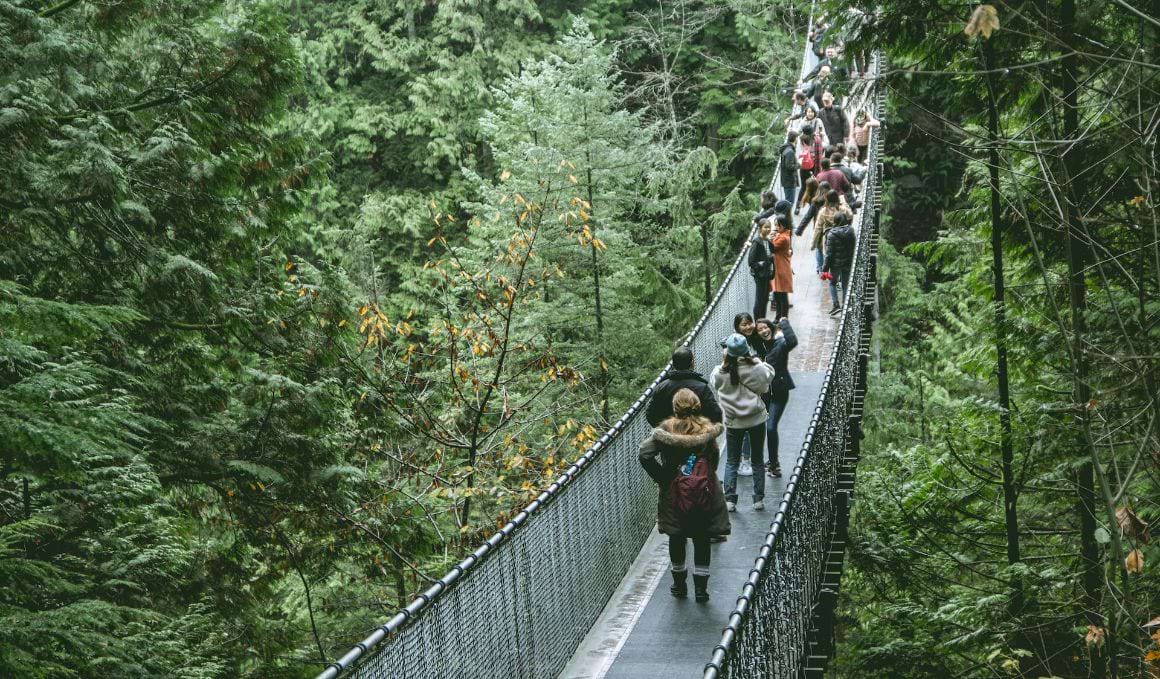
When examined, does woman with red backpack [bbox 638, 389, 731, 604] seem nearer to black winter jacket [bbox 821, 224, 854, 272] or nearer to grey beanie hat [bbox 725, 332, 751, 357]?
grey beanie hat [bbox 725, 332, 751, 357]

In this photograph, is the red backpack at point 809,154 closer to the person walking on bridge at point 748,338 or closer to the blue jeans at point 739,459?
the person walking on bridge at point 748,338

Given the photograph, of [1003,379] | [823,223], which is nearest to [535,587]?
[1003,379]

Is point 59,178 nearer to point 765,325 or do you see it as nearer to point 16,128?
point 16,128

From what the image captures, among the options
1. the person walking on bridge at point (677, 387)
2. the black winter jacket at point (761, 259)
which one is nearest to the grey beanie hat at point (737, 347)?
the person walking on bridge at point (677, 387)

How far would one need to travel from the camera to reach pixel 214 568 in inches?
380

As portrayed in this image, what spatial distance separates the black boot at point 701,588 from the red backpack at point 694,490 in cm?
65

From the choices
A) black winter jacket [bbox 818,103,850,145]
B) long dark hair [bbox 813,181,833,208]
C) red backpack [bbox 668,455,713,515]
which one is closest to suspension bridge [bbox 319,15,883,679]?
red backpack [bbox 668,455,713,515]

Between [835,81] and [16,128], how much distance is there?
220 inches

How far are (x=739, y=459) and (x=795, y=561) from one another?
2205 mm

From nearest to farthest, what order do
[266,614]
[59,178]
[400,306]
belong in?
[59,178] < [266,614] < [400,306]

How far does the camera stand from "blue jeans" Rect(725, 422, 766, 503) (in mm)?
8570

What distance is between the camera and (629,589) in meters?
8.30

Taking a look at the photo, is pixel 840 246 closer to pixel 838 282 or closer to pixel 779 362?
pixel 838 282

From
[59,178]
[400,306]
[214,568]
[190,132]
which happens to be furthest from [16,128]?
[400,306]
